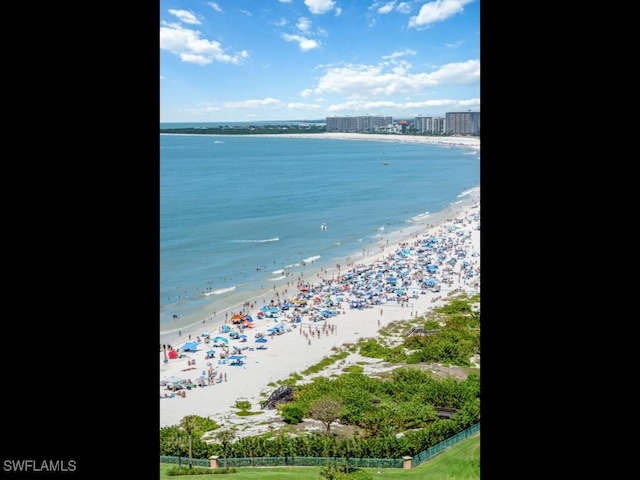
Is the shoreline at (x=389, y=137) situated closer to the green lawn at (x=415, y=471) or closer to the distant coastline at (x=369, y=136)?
the distant coastline at (x=369, y=136)

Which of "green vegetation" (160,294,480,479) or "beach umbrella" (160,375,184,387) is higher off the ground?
"green vegetation" (160,294,480,479)

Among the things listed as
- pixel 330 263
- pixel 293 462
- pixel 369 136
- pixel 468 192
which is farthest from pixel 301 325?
pixel 369 136

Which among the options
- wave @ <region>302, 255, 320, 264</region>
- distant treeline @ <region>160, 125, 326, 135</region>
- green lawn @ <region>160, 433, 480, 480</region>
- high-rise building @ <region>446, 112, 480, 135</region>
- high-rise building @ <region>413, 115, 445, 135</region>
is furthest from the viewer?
distant treeline @ <region>160, 125, 326, 135</region>

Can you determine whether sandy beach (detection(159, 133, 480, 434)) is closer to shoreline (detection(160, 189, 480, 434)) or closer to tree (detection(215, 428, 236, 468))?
shoreline (detection(160, 189, 480, 434))

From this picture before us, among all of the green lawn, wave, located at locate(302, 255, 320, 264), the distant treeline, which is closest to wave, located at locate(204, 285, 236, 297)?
wave, located at locate(302, 255, 320, 264)

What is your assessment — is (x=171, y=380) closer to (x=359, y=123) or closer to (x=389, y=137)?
(x=359, y=123)
